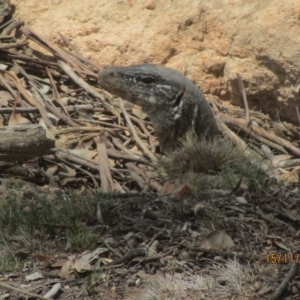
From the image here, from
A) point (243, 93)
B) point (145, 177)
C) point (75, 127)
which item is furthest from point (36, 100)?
point (243, 93)

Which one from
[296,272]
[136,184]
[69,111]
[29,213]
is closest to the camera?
[296,272]

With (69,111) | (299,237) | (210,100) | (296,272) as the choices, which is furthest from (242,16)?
(296,272)

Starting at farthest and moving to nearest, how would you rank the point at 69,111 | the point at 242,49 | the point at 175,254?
the point at 242,49, the point at 69,111, the point at 175,254

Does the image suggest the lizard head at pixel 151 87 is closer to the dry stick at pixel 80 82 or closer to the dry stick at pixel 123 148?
the dry stick at pixel 123 148

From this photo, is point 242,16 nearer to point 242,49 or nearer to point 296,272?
point 242,49

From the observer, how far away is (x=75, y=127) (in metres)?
8.01

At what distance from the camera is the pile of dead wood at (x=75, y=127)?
7.14 metres

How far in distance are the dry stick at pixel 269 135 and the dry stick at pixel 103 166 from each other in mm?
1471

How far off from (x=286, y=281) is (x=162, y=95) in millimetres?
3421

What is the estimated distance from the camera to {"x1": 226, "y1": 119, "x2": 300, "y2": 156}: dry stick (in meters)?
8.15

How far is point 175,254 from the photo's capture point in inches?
207

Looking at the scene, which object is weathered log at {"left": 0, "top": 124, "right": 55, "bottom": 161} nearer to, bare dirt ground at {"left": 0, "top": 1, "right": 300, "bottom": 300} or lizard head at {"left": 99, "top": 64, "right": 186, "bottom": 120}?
bare dirt ground at {"left": 0, "top": 1, "right": 300, "bottom": 300}

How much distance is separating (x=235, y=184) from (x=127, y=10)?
3.42 meters

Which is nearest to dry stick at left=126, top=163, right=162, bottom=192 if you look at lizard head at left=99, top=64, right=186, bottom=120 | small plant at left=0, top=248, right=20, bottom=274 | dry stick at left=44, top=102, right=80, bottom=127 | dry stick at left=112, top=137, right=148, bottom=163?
dry stick at left=112, top=137, right=148, bottom=163
